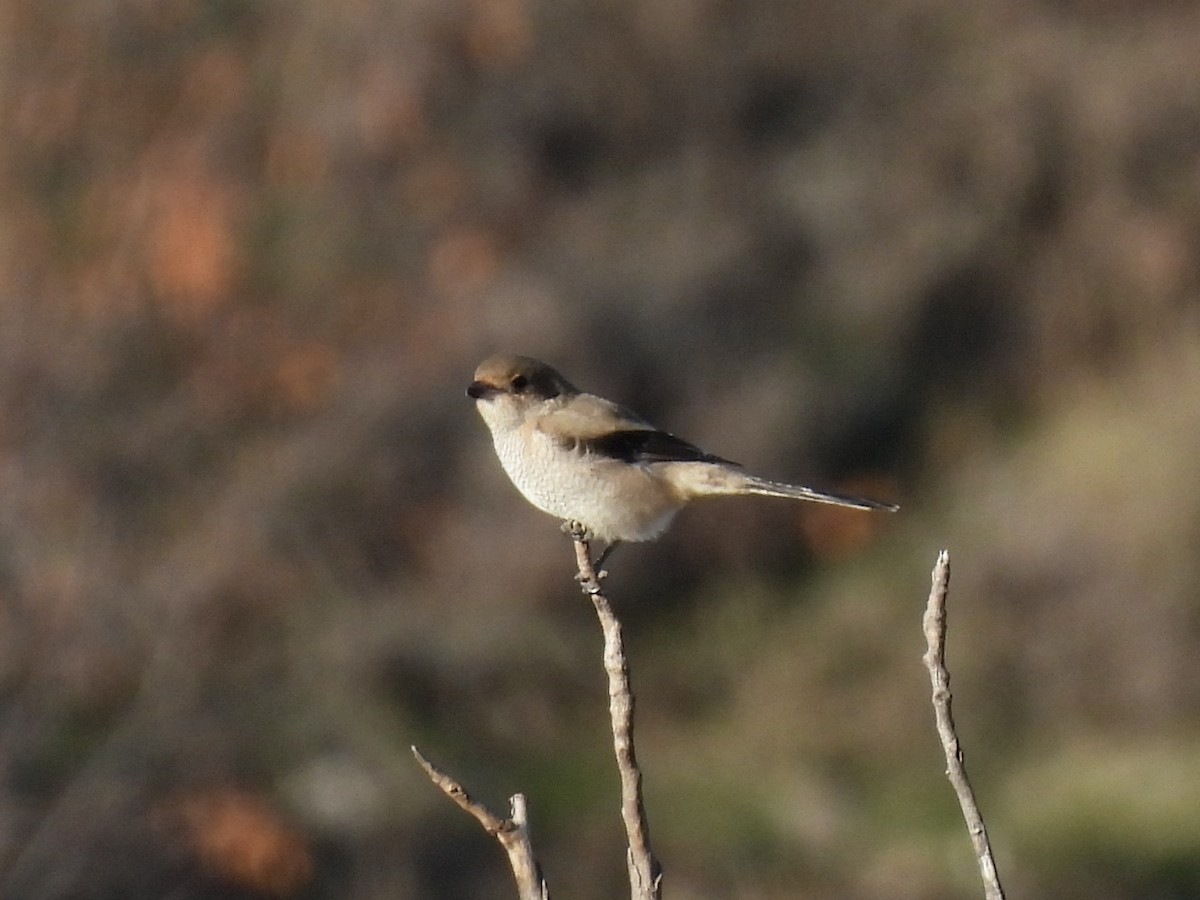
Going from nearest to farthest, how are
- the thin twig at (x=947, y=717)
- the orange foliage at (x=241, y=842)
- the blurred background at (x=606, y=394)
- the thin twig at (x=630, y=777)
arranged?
the thin twig at (x=947, y=717) < the thin twig at (x=630, y=777) < the orange foliage at (x=241, y=842) < the blurred background at (x=606, y=394)

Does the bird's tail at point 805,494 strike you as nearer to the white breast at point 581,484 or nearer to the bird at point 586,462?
the bird at point 586,462

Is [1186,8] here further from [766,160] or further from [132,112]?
[132,112]

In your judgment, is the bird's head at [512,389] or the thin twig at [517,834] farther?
the bird's head at [512,389]

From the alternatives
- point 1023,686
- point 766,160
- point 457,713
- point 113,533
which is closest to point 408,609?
point 457,713

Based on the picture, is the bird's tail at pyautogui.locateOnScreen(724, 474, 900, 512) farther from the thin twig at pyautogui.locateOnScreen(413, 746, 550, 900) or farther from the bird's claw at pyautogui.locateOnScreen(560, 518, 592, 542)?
the thin twig at pyautogui.locateOnScreen(413, 746, 550, 900)

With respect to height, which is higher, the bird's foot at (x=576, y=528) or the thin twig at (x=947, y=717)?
the bird's foot at (x=576, y=528)

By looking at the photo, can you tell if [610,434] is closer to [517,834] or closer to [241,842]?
[517,834]

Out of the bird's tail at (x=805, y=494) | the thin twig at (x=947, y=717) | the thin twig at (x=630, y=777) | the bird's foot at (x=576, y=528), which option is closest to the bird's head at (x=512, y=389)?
the bird's foot at (x=576, y=528)
